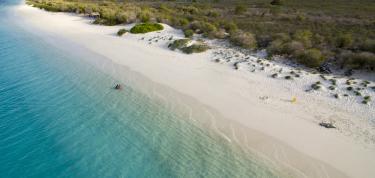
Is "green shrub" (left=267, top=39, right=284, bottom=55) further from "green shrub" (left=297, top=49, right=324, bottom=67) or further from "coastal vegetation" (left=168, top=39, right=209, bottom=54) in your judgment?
"coastal vegetation" (left=168, top=39, right=209, bottom=54)

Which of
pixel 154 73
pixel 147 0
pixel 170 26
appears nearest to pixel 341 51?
pixel 154 73

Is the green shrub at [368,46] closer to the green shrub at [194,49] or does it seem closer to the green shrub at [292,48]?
the green shrub at [292,48]

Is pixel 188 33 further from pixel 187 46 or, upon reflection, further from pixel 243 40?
pixel 243 40

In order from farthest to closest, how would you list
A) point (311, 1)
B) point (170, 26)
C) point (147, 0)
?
point (147, 0), point (311, 1), point (170, 26)

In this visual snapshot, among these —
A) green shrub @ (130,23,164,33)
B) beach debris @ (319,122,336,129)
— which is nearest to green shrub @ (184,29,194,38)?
green shrub @ (130,23,164,33)

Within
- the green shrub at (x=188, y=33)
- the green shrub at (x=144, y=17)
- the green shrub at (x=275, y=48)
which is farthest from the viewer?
the green shrub at (x=144, y=17)

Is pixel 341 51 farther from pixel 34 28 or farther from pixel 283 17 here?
pixel 34 28

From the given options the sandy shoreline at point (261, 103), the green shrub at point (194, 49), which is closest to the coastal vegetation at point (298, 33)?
the green shrub at point (194, 49)
